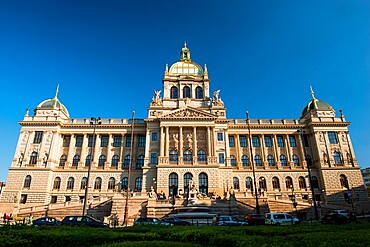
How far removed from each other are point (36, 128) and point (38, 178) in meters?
10.9

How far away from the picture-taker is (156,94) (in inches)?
2221

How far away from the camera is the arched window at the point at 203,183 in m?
46.1

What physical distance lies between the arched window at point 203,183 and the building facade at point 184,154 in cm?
18

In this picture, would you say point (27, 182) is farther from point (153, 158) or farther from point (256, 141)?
point (256, 141)

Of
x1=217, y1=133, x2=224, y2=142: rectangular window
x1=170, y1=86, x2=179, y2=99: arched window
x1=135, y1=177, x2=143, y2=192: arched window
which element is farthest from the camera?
x1=170, y1=86, x2=179, y2=99: arched window

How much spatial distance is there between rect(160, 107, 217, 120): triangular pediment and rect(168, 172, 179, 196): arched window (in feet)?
38.6

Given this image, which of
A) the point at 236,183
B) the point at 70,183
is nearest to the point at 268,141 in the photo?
the point at 236,183

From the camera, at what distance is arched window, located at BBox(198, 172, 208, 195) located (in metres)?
46.1

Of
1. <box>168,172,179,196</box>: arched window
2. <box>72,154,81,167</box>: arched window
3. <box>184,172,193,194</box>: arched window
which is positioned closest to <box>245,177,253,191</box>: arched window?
<box>184,172,193,194</box>: arched window

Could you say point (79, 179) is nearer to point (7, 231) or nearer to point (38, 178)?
point (38, 178)

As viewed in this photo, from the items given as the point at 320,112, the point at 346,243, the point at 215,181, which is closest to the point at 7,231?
the point at 346,243

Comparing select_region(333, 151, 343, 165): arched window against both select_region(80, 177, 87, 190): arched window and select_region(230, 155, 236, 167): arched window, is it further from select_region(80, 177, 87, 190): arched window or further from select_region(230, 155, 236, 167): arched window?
select_region(80, 177, 87, 190): arched window

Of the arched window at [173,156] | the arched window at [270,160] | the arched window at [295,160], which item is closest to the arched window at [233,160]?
the arched window at [270,160]

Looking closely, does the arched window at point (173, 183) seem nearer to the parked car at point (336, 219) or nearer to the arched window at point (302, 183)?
the arched window at point (302, 183)
